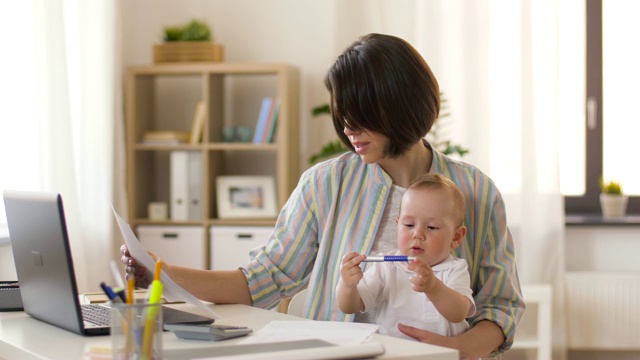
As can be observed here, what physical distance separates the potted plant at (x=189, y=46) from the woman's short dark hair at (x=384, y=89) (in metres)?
2.78

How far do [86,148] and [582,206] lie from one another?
255cm

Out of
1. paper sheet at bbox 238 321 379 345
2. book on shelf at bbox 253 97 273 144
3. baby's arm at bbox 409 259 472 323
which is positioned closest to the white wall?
book on shelf at bbox 253 97 273 144

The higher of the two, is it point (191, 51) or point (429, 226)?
point (191, 51)

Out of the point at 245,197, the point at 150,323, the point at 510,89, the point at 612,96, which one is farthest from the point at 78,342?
the point at 612,96

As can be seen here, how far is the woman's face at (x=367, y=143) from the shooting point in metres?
2.18

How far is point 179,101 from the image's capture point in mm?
5188

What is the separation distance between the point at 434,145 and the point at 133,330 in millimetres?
3447

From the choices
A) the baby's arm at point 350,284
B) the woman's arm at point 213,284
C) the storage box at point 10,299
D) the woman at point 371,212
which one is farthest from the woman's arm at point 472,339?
the storage box at point 10,299

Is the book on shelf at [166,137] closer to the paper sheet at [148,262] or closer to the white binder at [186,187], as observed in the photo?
the white binder at [186,187]

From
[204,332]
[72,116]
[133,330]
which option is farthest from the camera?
[72,116]

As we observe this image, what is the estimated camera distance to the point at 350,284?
1947 mm

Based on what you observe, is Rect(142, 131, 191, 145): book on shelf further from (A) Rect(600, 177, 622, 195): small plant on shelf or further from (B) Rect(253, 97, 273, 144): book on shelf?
(A) Rect(600, 177, 622, 195): small plant on shelf

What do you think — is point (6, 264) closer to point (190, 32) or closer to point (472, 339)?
point (190, 32)

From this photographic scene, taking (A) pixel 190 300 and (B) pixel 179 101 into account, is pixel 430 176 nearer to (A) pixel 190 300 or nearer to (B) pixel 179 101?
(A) pixel 190 300
